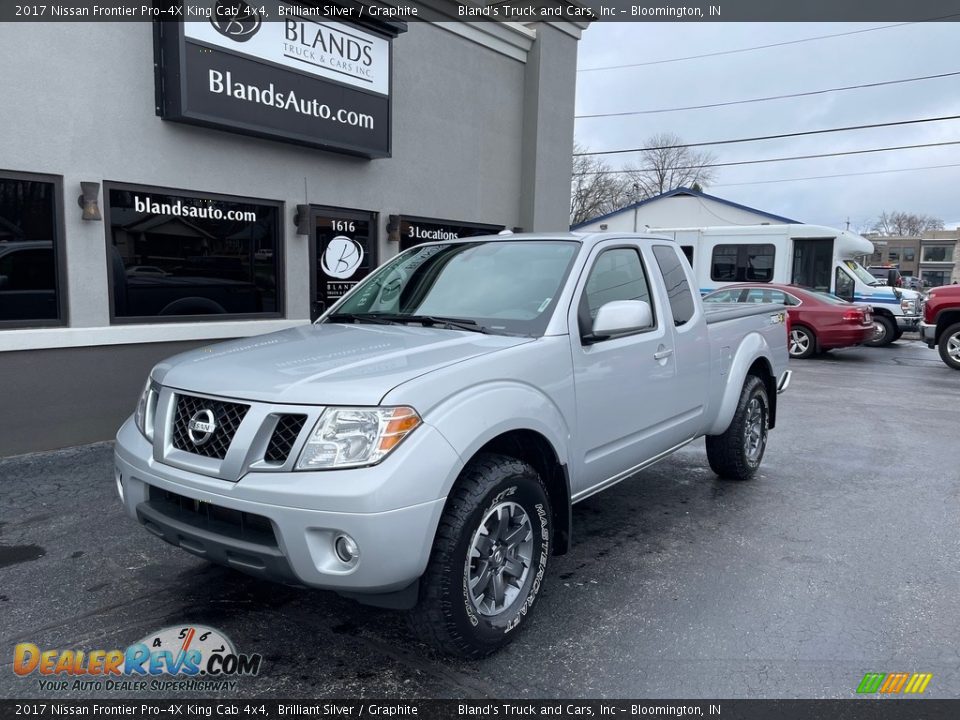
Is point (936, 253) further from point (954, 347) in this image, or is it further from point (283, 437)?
point (283, 437)

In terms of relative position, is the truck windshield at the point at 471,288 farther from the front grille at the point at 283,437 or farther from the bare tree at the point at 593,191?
the bare tree at the point at 593,191

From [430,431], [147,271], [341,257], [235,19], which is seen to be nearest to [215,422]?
→ [430,431]

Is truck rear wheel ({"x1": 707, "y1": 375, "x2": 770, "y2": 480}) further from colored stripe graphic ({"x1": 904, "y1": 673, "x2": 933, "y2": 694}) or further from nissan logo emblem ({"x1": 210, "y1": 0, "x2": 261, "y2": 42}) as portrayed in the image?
nissan logo emblem ({"x1": 210, "y1": 0, "x2": 261, "y2": 42})

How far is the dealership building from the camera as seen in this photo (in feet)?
20.4

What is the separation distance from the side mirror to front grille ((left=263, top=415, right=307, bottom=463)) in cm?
160

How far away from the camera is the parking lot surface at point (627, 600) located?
10.0 feet

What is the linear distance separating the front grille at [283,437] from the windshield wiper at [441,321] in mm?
1155

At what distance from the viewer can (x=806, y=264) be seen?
1803 cm

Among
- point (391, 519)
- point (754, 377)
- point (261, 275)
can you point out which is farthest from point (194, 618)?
point (261, 275)

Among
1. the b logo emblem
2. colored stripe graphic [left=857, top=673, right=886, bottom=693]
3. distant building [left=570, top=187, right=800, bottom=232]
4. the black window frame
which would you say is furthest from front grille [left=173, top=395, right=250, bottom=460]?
distant building [left=570, top=187, right=800, bottom=232]

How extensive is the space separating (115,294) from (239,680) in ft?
16.1

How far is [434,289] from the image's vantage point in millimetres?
4230

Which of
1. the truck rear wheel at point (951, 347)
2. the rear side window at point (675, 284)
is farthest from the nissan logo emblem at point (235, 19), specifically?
the truck rear wheel at point (951, 347)

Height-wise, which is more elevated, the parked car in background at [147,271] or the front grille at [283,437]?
the parked car in background at [147,271]
